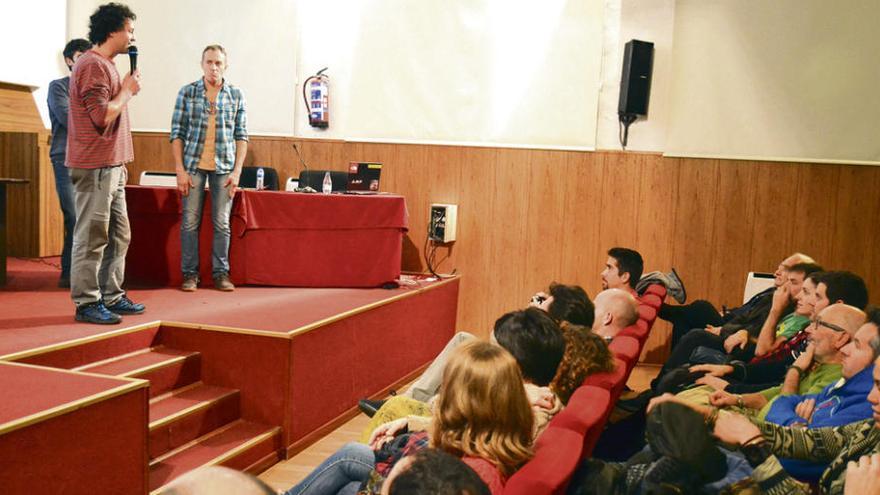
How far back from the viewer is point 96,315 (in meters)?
3.32

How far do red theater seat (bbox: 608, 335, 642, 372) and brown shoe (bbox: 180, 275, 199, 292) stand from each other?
9.07 feet

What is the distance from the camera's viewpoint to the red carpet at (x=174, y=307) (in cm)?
318

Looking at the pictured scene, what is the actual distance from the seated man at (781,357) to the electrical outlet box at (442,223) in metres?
2.68

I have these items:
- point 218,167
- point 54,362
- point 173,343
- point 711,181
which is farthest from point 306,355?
point 711,181

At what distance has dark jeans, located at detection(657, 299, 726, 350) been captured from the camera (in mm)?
4496

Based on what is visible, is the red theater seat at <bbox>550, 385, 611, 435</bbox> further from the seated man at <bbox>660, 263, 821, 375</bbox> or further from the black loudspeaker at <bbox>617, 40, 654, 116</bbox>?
the black loudspeaker at <bbox>617, 40, 654, 116</bbox>

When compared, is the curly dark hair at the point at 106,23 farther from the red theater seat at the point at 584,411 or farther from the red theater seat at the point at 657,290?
the red theater seat at the point at 657,290

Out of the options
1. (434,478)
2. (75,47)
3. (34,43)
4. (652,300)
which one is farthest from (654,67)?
(34,43)

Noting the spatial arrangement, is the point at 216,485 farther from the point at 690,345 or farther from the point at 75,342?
the point at 690,345

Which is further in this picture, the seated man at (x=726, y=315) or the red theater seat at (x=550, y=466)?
the seated man at (x=726, y=315)

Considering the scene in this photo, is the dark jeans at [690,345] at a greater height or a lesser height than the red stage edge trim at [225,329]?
lesser

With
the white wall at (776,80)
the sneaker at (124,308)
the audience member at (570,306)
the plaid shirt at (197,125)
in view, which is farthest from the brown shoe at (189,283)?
the white wall at (776,80)

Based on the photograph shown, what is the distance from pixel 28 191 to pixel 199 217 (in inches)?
87.8

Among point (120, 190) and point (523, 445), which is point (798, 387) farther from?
point (120, 190)
